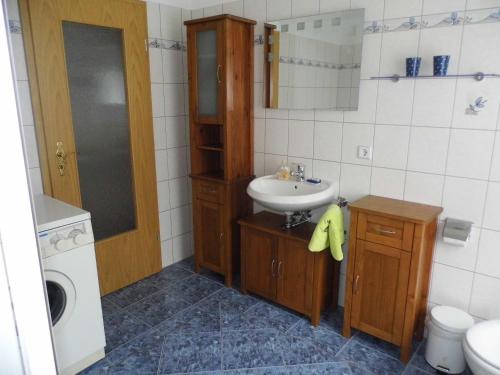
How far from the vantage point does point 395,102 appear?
7.40 ft

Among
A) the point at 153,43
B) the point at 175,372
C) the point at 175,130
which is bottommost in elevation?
the point at 175,372

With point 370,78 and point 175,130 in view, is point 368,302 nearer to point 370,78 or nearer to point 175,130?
point 370,78

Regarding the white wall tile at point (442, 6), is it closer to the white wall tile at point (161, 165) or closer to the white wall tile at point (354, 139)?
the white wall tile at point (354, 139)

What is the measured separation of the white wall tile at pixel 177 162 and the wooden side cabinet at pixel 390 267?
165cm

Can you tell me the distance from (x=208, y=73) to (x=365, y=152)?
50.3 inches

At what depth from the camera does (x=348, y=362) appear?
219cm

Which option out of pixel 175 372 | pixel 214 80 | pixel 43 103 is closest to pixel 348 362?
pixel 175 372

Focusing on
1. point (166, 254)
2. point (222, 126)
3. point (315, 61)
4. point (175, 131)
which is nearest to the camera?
point (315, 61)

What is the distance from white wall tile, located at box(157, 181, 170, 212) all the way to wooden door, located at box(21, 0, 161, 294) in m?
0.07

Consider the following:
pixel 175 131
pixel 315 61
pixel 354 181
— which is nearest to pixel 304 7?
pixel 315 61

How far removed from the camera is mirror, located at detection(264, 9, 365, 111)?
237 centimetres

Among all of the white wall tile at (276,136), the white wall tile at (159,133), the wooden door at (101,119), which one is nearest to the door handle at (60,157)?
the wooden door at (101,119)

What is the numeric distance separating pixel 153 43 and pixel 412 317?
2.59 metres

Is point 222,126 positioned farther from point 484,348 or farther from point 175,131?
point 484,348
